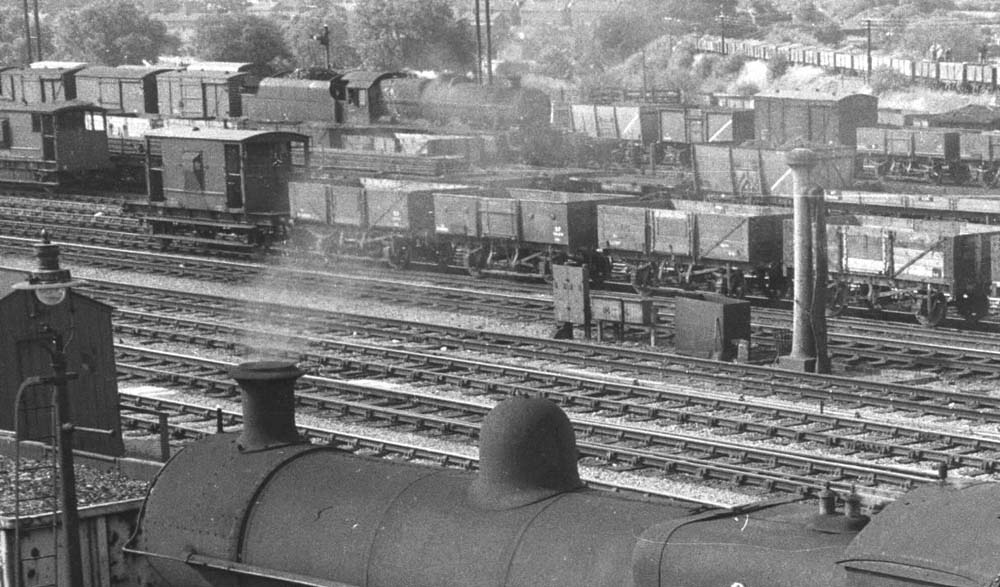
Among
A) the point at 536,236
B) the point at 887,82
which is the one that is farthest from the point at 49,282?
the point at 887,82

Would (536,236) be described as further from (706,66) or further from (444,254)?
(706,66)

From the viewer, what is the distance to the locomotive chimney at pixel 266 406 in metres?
9.66

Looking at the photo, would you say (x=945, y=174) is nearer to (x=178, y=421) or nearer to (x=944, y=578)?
(x=178, y=421)

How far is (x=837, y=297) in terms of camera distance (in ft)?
86.6

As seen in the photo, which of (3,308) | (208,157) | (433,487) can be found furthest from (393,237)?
(433,487)

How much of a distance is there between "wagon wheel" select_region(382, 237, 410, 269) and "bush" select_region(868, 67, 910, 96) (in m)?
47.8

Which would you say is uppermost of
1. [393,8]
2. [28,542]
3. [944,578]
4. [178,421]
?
[393,8]

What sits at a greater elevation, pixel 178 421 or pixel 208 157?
pixel 208 157

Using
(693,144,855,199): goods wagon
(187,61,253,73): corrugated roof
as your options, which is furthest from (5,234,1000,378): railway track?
(187,61,253,73): corrugated roof

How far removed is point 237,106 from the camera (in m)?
54.3

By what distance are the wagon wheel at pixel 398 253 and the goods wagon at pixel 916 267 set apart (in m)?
9.79

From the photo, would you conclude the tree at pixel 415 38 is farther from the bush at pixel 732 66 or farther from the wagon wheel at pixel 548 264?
the wagon wheel at pixel 548 264

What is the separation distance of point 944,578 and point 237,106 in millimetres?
50241

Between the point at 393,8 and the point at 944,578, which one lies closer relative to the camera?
the point at 944,578
